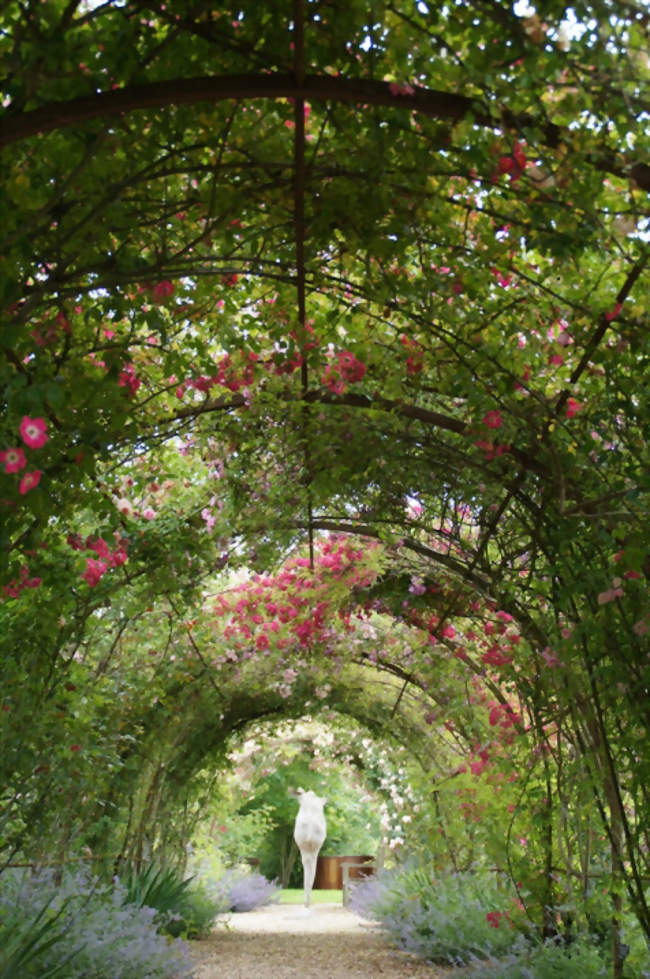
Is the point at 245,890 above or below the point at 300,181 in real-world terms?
below

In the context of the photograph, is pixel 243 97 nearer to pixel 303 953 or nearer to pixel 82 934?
pixel 82 934

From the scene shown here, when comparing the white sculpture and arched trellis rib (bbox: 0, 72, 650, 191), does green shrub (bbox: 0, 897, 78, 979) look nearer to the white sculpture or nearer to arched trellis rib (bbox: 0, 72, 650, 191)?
arched trellis rib (bbox: 0, 72, 650, 191)

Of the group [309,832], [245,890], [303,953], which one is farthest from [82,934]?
[245,890]

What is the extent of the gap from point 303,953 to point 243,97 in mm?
6789

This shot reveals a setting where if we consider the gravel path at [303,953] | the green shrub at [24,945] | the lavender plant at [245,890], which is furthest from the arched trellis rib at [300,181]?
the lavender plant at [245,890]

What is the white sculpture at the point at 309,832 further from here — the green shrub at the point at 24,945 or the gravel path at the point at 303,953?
the green shrub at the point at 24,945

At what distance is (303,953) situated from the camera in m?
7.06

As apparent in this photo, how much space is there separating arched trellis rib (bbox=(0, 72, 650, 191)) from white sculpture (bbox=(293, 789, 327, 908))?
34.1 feet

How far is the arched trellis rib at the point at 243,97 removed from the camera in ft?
5.55

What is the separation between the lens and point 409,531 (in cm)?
468

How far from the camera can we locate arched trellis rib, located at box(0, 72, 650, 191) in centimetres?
169

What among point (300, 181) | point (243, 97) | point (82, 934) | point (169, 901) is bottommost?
point (169, 901)

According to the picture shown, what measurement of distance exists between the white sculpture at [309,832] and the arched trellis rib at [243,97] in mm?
10408

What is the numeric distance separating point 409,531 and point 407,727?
12.5ft
